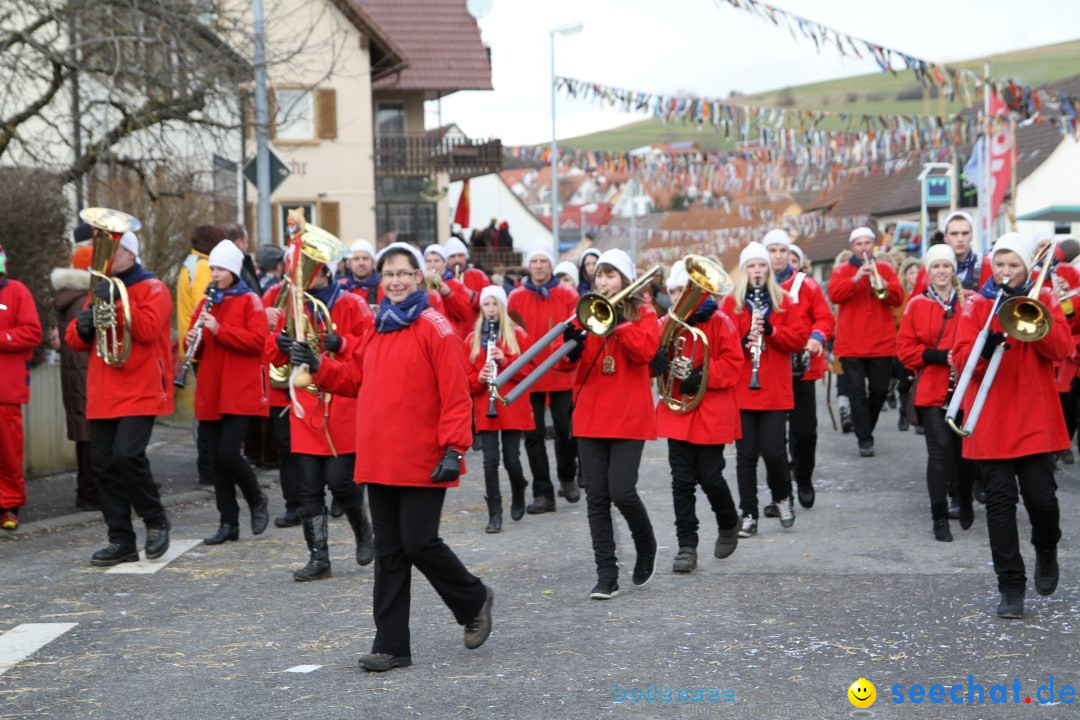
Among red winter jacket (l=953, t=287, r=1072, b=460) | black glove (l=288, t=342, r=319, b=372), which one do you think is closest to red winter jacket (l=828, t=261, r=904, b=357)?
red winter jacket (l=953, t=287, r=1072, b=460)

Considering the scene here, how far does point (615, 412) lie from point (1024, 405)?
7.06ft

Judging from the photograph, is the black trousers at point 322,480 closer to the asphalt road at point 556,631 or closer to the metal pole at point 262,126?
the asphalt road at point 556,631

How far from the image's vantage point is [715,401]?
9352 millimetres

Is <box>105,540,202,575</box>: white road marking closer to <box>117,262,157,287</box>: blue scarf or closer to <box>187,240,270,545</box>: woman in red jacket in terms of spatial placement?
<box>187,240,270,545</box>: woman in red jacket

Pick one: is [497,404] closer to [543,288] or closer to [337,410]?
[543,288]

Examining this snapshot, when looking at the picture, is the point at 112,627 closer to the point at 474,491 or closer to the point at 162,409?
the point at 162,409

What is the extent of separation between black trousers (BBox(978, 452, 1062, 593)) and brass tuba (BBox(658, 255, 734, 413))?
73.1 inches

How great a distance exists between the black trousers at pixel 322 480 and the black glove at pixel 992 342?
143 inches

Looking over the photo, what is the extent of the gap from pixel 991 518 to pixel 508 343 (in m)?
4.59

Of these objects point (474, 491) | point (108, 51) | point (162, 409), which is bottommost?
point (474, 491)

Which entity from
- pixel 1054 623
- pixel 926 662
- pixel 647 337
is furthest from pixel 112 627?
pixel 1054 623

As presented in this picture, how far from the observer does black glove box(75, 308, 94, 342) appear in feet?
31.8

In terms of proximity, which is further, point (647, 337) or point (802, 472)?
point (802, 472)

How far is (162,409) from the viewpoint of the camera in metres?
9.83
